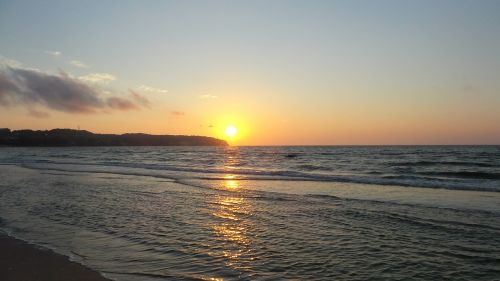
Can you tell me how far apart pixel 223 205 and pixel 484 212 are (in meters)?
9.37

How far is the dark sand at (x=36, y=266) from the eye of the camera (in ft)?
23.5

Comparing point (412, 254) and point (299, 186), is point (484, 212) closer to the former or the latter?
point (412, 254)

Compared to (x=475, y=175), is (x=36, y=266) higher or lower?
lower

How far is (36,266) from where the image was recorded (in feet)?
25.7

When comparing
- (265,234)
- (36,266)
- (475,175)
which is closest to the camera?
(36,266)

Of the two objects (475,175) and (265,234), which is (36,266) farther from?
(475,175)

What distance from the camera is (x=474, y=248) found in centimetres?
948

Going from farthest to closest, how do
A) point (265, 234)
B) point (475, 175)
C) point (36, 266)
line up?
point (475, 175) → point (265, 234) → point (36, 266)

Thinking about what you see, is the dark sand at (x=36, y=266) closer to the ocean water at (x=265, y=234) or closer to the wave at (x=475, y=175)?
the ocean water at (x=265, y=234)

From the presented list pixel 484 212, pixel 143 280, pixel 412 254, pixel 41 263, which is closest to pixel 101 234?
pixel 41 263

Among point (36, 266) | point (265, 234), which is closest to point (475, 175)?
point (265, 234)

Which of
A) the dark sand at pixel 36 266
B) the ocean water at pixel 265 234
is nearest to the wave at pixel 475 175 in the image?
the ocean water at pixel 265 234

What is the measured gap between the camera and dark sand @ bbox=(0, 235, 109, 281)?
7160 mm

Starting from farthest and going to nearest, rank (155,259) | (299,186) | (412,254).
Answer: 1. (299,186)
2. (412,254)
3. (155,259)
